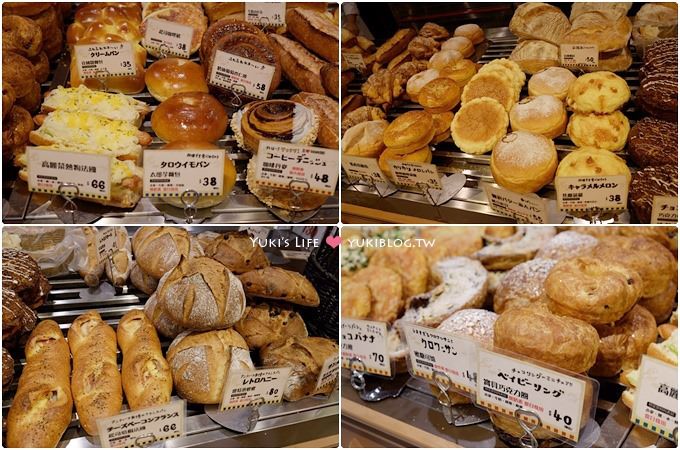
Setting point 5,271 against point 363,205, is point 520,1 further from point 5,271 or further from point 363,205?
point 5,271

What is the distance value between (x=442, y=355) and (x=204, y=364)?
74 cm

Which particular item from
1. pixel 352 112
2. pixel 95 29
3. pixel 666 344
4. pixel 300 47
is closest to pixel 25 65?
pixel 95 29

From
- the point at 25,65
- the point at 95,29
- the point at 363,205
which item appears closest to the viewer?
the point at 25,65

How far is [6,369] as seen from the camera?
168 cm

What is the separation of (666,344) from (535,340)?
47cm

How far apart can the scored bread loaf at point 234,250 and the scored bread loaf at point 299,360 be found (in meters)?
0.31

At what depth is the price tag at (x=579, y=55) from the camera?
Result: 2.29 metres

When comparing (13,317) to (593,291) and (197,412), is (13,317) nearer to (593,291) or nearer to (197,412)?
(197,412)

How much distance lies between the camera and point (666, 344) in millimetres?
1751

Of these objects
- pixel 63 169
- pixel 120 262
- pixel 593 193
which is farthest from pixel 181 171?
pixel 593 193

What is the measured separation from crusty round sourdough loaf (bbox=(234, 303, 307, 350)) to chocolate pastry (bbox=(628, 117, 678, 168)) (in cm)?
133

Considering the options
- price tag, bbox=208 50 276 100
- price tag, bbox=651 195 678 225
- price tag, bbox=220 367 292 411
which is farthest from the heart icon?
price tag, bbox=651 195 678 225

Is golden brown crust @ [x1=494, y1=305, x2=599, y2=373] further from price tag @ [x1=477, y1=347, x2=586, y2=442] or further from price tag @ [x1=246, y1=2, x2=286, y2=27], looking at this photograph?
price tag @ [x1=246, y1=2, x2=286, y2=27]

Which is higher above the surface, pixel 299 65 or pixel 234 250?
pixel 299 65
